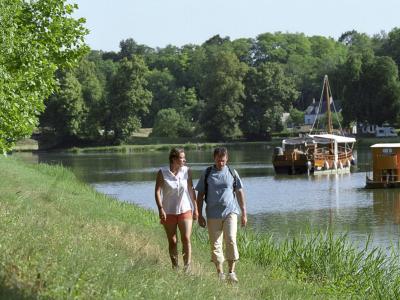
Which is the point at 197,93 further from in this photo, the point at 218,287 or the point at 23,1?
the point at 218,287

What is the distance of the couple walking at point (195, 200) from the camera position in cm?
1220

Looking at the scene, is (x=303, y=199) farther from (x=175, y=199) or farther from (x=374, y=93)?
(x=374, y=93)

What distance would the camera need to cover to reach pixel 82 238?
11578 mm

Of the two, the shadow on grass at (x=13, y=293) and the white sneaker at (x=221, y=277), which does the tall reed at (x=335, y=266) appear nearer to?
the white sneaker at (x=221, y=277)

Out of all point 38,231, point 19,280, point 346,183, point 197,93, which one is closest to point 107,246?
point 38,231

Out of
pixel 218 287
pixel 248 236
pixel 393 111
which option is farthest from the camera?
pixel 393 111

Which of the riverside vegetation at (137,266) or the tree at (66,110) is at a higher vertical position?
the tree at (66,110)

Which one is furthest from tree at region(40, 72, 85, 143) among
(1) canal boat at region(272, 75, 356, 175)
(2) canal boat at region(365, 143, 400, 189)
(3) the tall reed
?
(3) the tall reed

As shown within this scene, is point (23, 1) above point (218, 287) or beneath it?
above

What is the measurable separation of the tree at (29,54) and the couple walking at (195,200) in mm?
7070

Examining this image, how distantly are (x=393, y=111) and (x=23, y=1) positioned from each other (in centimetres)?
8812

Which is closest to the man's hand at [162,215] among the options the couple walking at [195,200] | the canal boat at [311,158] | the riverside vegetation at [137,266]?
the couple walking at [195,200]

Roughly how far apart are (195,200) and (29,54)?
1033 centimetres

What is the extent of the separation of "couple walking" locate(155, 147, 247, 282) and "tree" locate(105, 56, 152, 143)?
10471 centimetres
